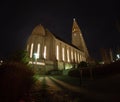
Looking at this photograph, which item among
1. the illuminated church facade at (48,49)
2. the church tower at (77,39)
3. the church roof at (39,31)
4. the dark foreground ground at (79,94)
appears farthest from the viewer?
the church tower at (77,39)

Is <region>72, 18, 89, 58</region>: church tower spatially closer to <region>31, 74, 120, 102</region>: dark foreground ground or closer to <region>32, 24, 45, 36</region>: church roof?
<region>32, 24, 45, 36</region>: church roof

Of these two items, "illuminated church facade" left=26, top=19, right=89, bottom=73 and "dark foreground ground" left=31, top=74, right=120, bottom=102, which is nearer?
"dark foreground ground" left=31, top=74, right=120, bottom=102

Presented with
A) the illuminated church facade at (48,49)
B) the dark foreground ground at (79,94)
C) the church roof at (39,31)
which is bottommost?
the dark foreground ground at (79,94)

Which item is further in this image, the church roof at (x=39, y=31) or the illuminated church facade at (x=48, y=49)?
the church roof at (x=39, y=31)

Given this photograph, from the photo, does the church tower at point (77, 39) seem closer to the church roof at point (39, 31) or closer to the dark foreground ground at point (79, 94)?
the church roof at point (39, 31)

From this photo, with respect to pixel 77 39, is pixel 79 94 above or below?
below

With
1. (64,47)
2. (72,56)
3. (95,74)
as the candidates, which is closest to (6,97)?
(95,74)

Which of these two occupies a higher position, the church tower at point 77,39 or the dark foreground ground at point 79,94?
the church tower at point 77,39

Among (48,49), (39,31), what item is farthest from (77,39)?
(48,49)

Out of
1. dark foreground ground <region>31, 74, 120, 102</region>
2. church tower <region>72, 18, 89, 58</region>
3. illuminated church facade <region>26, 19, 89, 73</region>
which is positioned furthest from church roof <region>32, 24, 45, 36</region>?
dark foreground ground <region>31, 74, 120, 102</region>

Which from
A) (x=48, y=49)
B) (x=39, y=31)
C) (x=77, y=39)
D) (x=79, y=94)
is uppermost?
(x=77, y=39)

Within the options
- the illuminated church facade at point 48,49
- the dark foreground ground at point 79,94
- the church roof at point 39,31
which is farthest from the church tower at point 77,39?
the dark foreground ground at point 79,94

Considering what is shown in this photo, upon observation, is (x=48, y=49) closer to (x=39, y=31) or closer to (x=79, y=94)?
(x=39, y=31)

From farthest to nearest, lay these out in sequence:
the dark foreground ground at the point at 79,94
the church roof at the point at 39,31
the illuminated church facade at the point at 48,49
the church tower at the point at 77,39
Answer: the church tower at the point at 77,39 → the church roof at the point at 39,31 → the illuminated church facade at the point at 48,49 → the dark foreground ground at the point at 79,94
